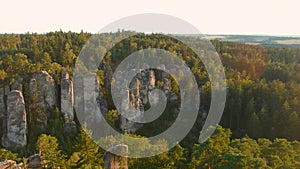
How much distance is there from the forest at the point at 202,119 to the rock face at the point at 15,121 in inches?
49.0

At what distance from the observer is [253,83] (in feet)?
177

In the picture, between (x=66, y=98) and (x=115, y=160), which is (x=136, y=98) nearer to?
(x=66, y=98)

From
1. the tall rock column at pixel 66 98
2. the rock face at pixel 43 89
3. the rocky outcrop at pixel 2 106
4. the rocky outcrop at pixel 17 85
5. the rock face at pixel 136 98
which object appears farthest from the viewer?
the rock face at pixel 136 98

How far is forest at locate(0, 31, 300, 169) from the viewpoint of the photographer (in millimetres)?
26516

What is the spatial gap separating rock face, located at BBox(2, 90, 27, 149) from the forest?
1.25 m

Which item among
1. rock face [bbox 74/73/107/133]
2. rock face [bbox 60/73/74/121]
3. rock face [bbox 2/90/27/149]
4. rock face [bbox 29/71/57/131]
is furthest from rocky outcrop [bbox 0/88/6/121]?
rock face [bbox 74/73/107/133]

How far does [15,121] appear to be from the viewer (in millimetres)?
41156

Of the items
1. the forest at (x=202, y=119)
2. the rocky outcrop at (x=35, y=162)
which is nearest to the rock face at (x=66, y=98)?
the forest at (x=202, y=119)

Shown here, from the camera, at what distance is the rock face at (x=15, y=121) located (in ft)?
133

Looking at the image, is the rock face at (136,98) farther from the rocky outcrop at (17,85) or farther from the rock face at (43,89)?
the rocky outcrop at (17,85)

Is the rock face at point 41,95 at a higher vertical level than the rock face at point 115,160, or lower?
higher

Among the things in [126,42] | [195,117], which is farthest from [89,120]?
[126,42]

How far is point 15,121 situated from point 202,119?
24.9 m

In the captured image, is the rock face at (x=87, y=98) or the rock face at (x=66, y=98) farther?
the rock face at (x=87, y=98)
